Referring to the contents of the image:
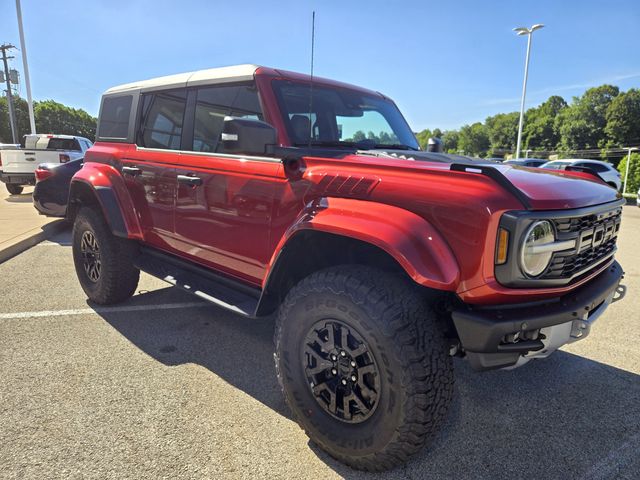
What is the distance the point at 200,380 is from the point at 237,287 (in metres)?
0.66

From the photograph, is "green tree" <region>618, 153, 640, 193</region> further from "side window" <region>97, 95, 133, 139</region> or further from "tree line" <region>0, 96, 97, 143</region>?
"tree line" <region>0, 96, 97, 143</region>

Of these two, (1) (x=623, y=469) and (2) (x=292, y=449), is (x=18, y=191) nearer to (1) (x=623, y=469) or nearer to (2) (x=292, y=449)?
(2) (x=292, y=449)

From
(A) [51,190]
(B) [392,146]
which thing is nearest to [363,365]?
(B) [392,146]

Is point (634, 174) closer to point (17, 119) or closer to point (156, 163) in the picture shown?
point (156, 163)

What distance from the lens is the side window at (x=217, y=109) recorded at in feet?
9.23

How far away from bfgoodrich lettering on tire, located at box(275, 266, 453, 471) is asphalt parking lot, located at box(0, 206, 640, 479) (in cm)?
20

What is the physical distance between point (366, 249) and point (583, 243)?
1.02 metres

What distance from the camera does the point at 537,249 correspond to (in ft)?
5.88

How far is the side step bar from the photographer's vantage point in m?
2.79

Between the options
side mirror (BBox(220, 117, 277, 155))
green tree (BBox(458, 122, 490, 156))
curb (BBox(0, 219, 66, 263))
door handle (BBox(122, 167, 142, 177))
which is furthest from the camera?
green tree (BBox(458, 122, 490, 156))

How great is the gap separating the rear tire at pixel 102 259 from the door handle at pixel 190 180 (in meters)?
1.21


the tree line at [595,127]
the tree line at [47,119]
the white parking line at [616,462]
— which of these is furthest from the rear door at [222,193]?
Result: the tree line at [47,119]

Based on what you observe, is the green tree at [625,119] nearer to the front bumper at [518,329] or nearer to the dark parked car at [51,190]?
the dark parked car at [51,190]

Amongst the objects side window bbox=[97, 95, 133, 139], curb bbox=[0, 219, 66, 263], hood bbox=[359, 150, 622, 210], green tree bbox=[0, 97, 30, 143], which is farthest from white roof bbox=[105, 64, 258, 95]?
green tree bbox=[0, 97, 30, 143]
